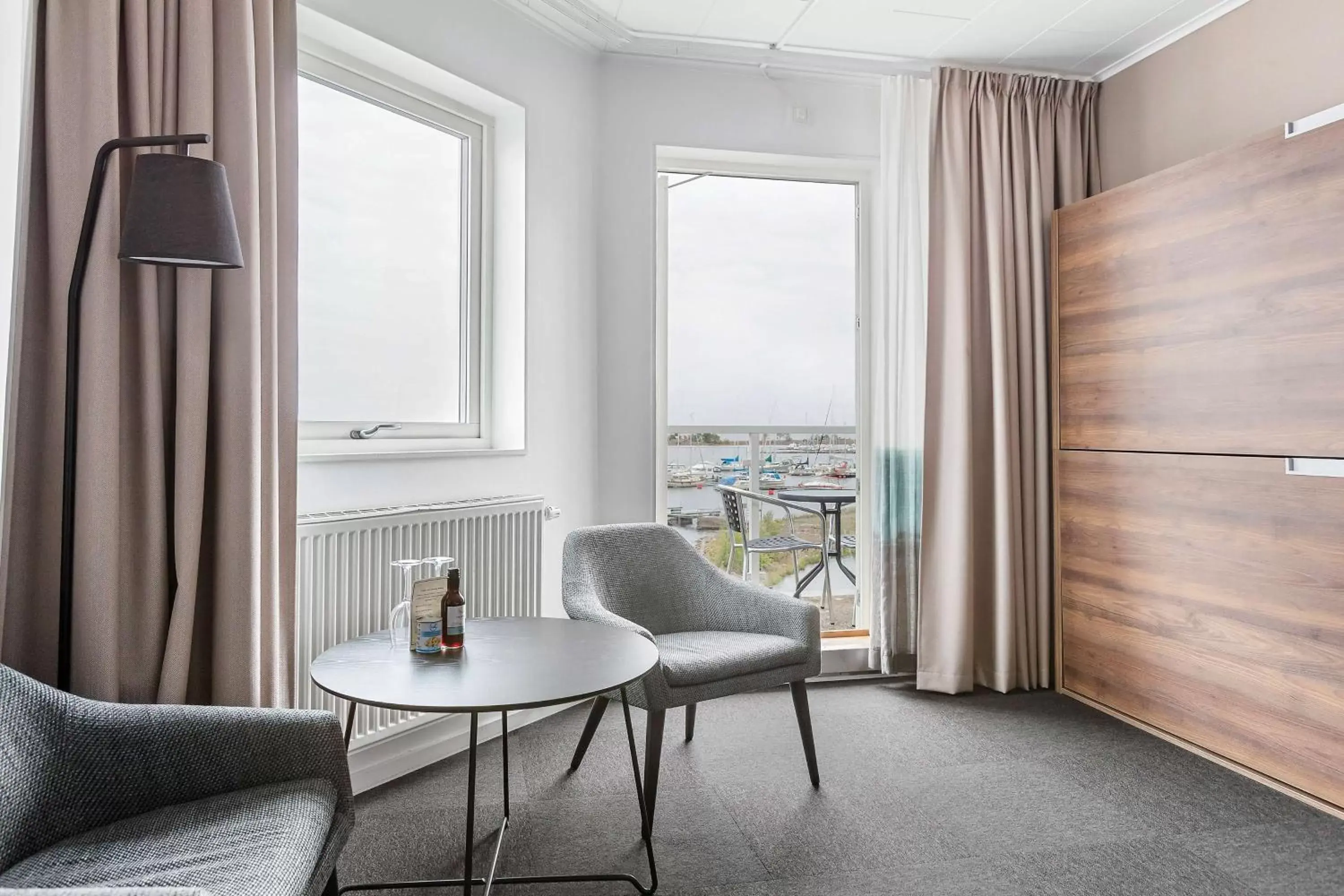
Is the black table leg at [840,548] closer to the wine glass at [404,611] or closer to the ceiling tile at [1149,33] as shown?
the wine glass at [404,611]

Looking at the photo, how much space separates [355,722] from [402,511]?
23.5 inches

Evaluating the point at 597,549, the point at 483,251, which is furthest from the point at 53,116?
the point at 597,549

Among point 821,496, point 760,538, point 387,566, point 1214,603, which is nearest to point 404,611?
point 387,566

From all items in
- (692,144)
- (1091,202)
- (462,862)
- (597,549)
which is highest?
(692,144)

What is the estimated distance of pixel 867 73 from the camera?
11.3 ft

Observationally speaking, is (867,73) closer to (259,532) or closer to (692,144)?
(692,144)

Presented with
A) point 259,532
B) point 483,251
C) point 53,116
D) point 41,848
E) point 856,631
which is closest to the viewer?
point 41,848

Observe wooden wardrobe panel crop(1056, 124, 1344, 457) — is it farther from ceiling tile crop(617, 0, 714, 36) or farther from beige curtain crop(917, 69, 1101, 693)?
ceiling tile crop(617, 0, 714, 36)

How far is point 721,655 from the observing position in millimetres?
2277

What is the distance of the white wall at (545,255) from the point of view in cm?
263

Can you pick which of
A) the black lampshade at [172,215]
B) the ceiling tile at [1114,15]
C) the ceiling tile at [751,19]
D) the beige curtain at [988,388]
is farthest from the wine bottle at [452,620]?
the ceiling tile at [1114,15]

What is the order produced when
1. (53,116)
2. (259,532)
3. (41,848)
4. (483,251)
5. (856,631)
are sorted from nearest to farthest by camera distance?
(41,848) → (53,116) → (259,532) → (483,251) → (856,631)

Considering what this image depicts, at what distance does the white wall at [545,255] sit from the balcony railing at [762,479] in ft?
1.45

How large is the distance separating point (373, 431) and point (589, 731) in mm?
1131
